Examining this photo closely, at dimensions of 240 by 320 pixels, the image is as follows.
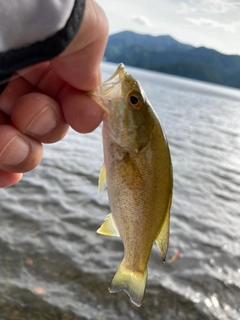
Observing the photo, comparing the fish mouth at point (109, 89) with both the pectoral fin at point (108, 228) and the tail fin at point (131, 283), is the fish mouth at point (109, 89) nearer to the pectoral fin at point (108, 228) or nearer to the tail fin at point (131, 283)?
the pectoral fin at point (108, 228)

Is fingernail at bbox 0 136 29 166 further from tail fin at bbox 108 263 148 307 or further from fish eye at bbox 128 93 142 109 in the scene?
tail fin at bbox 108 263 148 307

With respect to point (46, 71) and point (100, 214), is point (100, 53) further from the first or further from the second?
point (100, 214)

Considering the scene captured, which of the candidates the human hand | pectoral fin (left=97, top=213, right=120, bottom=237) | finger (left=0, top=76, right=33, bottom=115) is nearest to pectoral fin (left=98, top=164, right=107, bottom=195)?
pectoral fin (left=97, top=213, right=120, bottom=237)

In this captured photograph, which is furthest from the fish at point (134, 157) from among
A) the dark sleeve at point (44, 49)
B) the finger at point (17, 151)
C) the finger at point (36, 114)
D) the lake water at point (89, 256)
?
the lake water at point (89, 256)

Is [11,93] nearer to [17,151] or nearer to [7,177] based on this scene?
[17,151]

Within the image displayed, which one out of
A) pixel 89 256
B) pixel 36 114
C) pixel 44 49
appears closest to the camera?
pixel 44 49

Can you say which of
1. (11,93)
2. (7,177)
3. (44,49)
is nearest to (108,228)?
(7,177)
